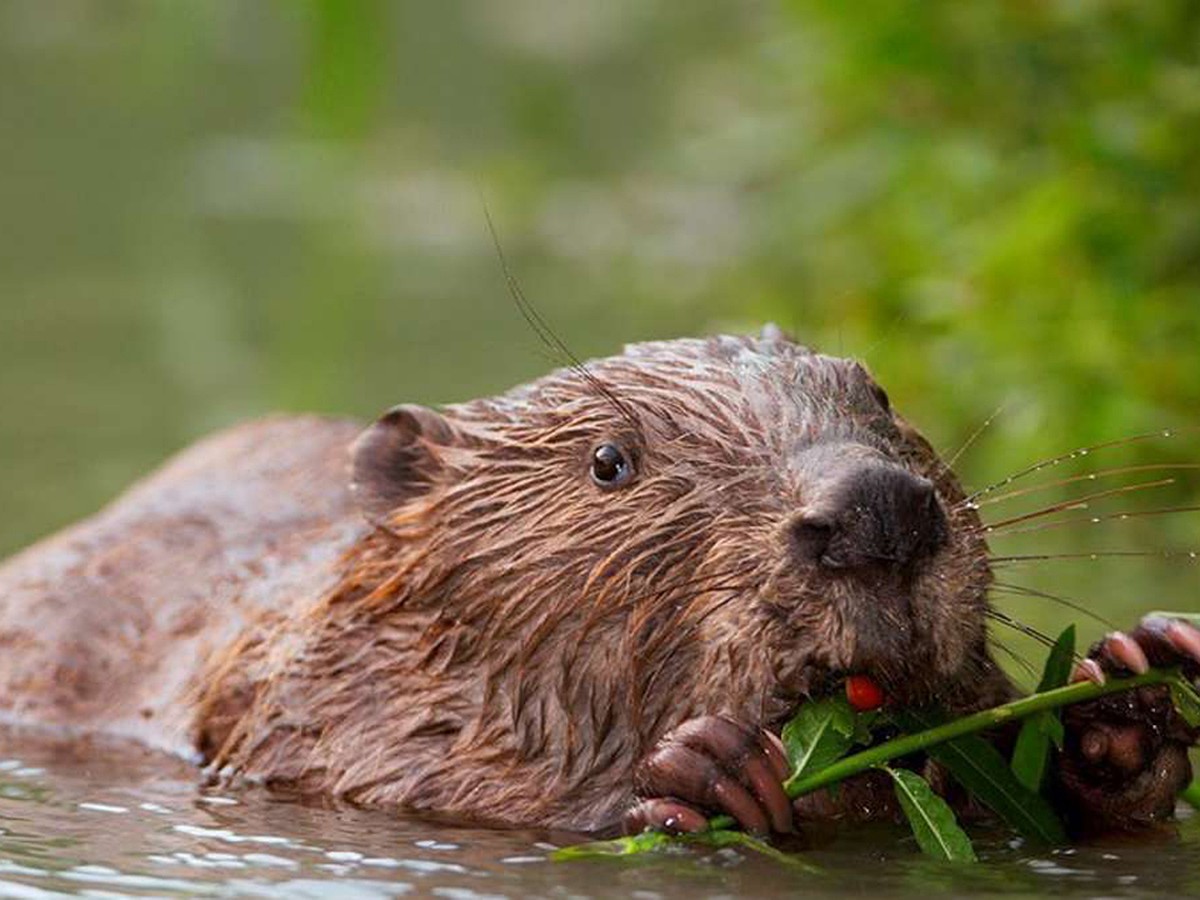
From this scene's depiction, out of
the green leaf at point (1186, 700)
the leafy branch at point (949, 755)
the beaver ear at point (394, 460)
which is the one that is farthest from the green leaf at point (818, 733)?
the beaver ear at point (394, 460)

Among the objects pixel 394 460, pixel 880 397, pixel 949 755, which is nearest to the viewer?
pixel 949 755

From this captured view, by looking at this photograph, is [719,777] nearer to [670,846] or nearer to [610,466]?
[670,846]

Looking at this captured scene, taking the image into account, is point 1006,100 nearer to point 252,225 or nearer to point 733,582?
point 733,582

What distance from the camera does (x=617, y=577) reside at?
5.12 meters

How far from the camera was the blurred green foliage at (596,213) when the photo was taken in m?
8.98

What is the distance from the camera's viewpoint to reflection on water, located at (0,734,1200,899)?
4.56 m

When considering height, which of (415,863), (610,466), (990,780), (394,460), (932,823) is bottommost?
(415,863)

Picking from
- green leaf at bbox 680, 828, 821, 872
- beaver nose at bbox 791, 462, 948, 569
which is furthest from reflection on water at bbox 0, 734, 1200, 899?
beaver nose at bbox 791, 462, 948, 569

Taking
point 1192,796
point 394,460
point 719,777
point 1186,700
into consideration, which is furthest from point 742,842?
point 394,460

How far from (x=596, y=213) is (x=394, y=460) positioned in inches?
437

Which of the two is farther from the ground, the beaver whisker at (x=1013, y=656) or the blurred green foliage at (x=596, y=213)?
the blurred green foliage at (x=596, y=213)

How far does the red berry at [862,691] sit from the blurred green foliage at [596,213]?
114cm

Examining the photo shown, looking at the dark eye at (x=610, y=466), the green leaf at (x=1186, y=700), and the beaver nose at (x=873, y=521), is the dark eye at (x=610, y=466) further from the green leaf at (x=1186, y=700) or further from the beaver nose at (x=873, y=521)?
the green leaf at (x=1186, y=700)

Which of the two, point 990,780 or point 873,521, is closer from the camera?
point 873,521
